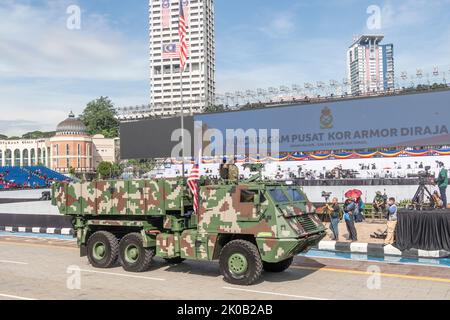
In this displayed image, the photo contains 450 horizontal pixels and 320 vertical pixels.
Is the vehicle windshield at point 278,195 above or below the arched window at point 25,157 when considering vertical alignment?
below

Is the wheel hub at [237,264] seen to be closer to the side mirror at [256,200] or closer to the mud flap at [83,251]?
the side mirror at [256,200]

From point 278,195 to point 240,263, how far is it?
1.82 meters

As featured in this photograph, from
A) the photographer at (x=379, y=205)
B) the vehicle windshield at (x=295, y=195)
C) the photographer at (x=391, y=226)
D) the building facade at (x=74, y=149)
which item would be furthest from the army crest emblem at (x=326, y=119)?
the building facade at (x=74, y=149)

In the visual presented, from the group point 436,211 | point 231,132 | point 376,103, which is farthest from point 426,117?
point 436,211

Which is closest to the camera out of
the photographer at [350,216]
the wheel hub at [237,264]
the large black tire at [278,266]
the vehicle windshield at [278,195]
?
the wheel hub at [237,264]

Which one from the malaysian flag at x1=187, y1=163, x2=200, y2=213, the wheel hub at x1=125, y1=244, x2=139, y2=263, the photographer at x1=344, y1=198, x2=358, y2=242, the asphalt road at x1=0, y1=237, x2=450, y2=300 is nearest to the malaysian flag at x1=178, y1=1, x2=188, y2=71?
the malaysian flag at x1=187, y1=163, x2=200, y2=213

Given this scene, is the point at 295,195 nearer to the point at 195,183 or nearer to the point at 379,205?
the point at 195,183

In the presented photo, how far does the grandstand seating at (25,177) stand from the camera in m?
64.0

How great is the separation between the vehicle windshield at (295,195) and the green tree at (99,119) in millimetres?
117122

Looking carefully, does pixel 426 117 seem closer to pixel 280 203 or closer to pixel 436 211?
pixel 436 211

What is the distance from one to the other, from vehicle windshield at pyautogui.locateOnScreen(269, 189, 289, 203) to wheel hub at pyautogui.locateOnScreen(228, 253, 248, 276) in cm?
154

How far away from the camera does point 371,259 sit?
44.2 feet

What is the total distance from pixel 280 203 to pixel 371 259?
483cm

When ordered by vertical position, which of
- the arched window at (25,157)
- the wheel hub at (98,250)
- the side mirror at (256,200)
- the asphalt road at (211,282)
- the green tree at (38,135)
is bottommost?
the asphalt road at (211,282)
